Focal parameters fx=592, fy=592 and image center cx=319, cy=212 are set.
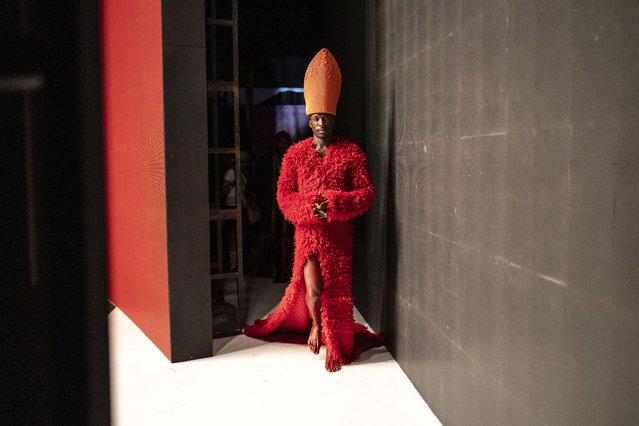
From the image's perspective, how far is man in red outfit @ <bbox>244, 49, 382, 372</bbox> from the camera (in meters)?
3.62

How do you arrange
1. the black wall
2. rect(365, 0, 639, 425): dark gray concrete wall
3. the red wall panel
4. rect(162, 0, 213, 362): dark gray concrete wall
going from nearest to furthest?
the black wall < rect(365, 0, 639, 425): dark gray concrete wall < rect(162, 0, 213, 362): dark gray concrete wall < the red wall panel

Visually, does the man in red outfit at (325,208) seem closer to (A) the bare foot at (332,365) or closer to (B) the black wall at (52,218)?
(A) the bare foot at (332,365)

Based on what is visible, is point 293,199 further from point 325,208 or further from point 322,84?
point 322,84

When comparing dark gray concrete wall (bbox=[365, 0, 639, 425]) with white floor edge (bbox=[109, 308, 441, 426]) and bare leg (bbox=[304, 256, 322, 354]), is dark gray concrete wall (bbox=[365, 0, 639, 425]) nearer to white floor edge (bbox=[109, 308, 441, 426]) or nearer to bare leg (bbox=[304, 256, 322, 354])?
white floor edge (bbox=[109, 308, 441, 426])

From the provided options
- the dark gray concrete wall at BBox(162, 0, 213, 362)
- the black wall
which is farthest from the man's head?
the black wall

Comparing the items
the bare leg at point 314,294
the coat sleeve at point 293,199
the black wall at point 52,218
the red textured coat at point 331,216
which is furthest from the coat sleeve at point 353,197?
the black wall at point 52,218

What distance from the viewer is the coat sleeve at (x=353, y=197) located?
3.57 meters

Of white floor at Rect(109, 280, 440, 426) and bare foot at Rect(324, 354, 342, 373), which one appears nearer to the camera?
white floor at Rect(109, 280, 440, 426)

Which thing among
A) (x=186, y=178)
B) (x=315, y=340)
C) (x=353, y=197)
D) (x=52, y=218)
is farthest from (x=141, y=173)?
(x=52, y=218)

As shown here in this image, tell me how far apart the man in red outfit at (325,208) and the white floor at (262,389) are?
26 cm

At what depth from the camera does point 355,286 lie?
491cm

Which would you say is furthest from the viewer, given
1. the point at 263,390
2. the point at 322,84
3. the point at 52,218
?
the point at 322,84

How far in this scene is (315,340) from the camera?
3799mm

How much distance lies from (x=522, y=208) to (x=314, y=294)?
2154 millimetres
